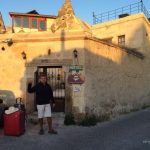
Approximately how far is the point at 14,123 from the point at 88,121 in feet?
10.6

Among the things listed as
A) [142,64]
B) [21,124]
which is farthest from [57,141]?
[142,64]

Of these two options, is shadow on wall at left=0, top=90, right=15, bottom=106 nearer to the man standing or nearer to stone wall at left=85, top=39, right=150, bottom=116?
the man standing

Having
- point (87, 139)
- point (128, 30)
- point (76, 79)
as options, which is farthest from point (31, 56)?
point (128, 30)

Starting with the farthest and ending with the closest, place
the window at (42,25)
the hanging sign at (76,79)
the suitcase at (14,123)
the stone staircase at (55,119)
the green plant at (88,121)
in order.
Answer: the window at (42,25), the hanging sign at (76,79), the green plant at (88,121), the stone staircase at (55,119), the suitcase at (14,123)

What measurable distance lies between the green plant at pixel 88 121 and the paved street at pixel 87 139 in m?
0.26

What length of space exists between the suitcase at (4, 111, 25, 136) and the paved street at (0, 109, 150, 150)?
0.73ft

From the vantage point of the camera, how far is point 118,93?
584 inches

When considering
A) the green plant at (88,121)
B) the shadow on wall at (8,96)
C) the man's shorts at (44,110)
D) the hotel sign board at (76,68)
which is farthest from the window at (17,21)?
the man's shorts at (44,110)

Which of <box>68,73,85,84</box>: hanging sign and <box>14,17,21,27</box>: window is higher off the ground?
<box>14,17,21,27</box>: window

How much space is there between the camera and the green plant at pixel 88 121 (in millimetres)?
11652

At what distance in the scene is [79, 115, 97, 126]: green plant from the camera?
11.7 meters

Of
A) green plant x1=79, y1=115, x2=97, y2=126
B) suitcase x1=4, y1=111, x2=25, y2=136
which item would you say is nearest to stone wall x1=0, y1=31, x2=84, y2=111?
green plant x1=79, y1=115, x2=97, y2=126

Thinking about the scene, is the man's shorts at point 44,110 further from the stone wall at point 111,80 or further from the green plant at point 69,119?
the stone wall at point 111,80

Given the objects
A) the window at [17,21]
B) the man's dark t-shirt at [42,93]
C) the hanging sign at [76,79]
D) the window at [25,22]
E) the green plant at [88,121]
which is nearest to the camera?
the man's dark t-shirt at [42,93]
